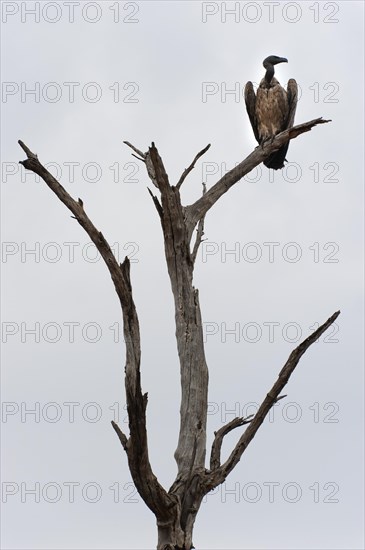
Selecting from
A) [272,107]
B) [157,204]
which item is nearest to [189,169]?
[157,204]

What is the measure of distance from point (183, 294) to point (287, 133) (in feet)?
6.33

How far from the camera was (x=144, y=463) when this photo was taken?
8.49m

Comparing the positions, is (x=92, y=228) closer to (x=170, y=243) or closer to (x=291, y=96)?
(x=170, y=243)

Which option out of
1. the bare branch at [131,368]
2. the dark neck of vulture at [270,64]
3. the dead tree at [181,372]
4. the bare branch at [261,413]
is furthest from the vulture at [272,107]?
the bare branch at [131,368]

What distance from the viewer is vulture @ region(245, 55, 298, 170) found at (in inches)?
515

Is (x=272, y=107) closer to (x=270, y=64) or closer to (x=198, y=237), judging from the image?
(x=270, y=64)

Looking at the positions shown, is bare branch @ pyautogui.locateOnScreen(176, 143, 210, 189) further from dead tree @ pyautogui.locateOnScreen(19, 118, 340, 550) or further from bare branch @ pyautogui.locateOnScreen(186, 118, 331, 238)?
bare branch @ pyautogui.locateOnScreen(186, 118, 331, 238)

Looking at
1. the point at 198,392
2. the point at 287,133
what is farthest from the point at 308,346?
the point at 287,133

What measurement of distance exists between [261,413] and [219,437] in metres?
0.42

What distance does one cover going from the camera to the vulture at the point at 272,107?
1307 cm

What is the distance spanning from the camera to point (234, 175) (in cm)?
988

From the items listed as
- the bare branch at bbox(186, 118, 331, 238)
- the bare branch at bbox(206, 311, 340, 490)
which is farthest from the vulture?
the bare branch at bbox(206, 311, 340, 490)

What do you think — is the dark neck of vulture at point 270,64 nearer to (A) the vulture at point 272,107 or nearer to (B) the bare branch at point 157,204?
(A) the vulture at point 272,107

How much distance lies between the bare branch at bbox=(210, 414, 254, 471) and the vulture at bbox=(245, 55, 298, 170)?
4.34m
